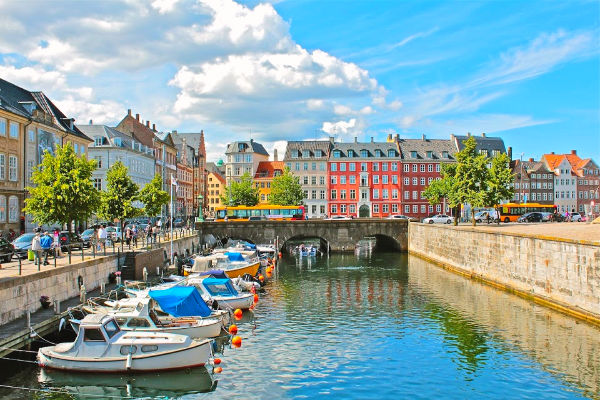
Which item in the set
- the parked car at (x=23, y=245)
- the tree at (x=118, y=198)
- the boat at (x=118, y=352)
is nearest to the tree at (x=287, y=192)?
the tree at (x=118, y=198)

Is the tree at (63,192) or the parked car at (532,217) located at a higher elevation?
the tree at (63,192)

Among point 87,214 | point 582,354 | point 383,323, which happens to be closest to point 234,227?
point 87,214

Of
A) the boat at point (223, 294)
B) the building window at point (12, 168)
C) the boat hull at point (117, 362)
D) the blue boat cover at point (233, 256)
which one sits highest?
the building window at point (12, 168)

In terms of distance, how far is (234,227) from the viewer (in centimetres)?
7406

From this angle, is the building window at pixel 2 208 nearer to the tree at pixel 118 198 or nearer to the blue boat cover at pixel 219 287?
the tree at pixel 118 198

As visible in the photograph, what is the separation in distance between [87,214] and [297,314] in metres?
18.0

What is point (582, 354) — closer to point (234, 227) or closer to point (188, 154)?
point (234, 227)

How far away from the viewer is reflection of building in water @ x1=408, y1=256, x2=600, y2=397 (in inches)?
925

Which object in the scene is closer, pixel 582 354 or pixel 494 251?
pixel 582 354

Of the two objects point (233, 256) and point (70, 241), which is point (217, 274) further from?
point (70, 241)

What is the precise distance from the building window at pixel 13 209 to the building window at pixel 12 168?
73.5 inches

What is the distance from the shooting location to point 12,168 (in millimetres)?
53031

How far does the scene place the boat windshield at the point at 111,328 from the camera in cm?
2305

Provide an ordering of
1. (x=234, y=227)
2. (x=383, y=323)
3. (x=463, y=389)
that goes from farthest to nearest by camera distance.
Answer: (x=234, y=227), (x=383, y=323), (x=463, y=389)
